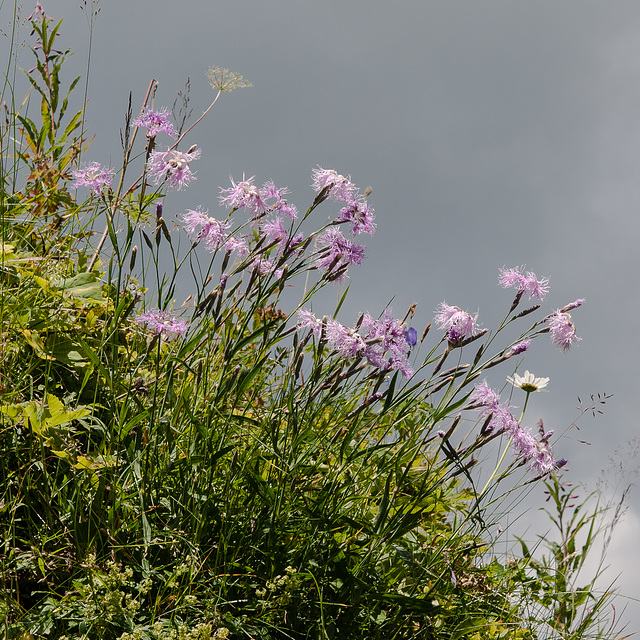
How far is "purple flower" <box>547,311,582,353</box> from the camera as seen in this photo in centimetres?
207

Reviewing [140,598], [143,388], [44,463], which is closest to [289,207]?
[143,388]

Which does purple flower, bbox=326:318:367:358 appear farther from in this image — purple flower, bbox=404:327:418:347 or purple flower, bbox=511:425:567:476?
purple flower, bbox=511:425:567:476

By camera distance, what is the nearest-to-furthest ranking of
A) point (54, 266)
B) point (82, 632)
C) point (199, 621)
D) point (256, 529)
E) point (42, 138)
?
point (82, 632) → point (199, 621) → point (256, 529) → point (54, 266) → point (42, 138)

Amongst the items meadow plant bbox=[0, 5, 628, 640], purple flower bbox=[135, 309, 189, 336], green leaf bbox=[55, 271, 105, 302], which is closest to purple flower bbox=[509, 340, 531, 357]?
meadow plant bbox=[0, 5, 628, 640]

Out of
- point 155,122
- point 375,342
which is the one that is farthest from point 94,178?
point 375,342

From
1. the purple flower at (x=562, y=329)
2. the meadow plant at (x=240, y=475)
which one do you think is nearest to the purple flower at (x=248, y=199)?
the meadow plant at (x=240, y=475)

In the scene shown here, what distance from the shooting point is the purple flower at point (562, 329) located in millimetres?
2068

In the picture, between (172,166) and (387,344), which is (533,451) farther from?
(172,166)

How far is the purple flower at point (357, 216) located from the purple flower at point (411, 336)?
12.9 inches

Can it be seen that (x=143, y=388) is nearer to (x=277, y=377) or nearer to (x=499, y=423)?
(x=277, y=377)

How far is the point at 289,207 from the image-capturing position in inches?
83.3

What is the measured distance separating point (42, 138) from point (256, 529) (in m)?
2.17

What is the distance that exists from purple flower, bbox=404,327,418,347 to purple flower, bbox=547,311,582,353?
44 cm

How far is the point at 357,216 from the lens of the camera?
2.05m
